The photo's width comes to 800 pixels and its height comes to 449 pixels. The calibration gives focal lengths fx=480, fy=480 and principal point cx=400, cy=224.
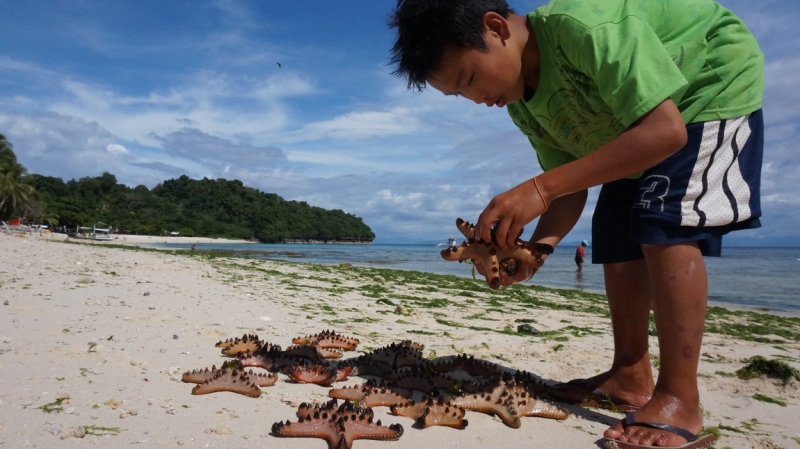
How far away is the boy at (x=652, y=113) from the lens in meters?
2.19

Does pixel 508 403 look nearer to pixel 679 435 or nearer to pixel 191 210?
pixel 679 435

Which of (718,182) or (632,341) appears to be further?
(632,341)

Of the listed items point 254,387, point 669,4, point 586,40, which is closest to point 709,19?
point 669,4

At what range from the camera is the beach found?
92.8 inches

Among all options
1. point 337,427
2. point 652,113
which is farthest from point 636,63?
point 337,427

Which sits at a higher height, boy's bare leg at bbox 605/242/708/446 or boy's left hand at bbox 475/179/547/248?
boy's left hand at bbox 475/179/547/248

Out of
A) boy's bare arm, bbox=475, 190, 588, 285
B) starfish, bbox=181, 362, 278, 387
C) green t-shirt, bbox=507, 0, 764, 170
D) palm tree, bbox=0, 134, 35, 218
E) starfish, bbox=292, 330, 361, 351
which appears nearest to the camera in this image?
green t-shirt, bbox=507, 0, 764, 170

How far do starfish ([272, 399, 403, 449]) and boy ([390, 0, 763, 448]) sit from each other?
1.07 m

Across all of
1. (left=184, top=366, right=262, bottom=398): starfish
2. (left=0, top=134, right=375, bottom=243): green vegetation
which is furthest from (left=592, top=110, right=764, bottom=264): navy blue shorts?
(left=0, top=134, right=375, bottom=243): green vegetation

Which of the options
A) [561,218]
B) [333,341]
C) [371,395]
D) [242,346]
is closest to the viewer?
[371,395]

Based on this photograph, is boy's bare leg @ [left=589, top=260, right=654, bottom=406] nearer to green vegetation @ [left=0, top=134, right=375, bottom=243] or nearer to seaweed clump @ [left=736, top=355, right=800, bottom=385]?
seaweed clump @ [left=736, top=355, right=800, bottom=385]

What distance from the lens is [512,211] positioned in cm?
231

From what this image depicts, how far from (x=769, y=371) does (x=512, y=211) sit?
10.7ft

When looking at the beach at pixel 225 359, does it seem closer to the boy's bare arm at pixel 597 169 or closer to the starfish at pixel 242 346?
the starfish at pixel 242 346
